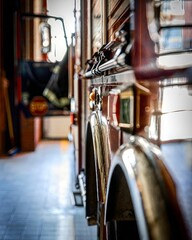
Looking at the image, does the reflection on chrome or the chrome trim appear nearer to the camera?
the chrome trim

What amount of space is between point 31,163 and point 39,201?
3.24m

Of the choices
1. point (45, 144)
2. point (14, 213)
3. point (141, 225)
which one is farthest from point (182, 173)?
point (45, 144)

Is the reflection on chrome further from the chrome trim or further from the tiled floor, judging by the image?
the tiled floor

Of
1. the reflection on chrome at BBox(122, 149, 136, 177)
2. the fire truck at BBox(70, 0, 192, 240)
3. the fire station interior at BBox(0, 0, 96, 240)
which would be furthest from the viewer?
the fire station interior at BBox(0, 0, 96, 240)

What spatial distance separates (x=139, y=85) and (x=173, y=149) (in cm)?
35

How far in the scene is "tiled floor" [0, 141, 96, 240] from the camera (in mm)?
4660

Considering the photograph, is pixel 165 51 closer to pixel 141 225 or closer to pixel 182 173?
pixel 182 173

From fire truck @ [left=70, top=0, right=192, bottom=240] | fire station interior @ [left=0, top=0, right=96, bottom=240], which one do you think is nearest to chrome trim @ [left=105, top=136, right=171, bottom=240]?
fire truck @ [left=70, top=0, right=192, bottom=240]

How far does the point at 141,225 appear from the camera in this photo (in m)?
1.27

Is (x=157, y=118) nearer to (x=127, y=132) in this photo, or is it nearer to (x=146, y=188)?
(x=146, y=188)

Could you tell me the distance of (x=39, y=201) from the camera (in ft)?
19.7

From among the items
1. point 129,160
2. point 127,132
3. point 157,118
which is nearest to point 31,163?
point 127,132

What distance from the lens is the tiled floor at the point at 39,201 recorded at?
4660 millimetres

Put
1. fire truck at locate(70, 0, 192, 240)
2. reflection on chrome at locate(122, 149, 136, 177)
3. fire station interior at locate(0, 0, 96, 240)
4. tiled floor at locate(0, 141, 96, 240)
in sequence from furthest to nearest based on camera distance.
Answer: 1. fire station interior at locate(0, 0, 96, 240)
2. tiled floor at locate(0, 141, 96, 240)
3. reflection on chrome at locate(122, 149, 136, 177)
4. fire truck at locate(70, 0, 192, 240)
